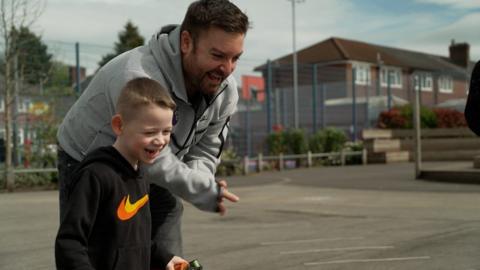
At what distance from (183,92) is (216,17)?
1.29 ft

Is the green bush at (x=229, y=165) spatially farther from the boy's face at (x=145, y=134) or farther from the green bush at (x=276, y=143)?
the boy's face at (x=145, y=134)

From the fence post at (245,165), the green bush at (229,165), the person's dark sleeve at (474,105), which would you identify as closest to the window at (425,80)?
the fence post at (245,165)

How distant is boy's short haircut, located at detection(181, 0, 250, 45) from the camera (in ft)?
8.80

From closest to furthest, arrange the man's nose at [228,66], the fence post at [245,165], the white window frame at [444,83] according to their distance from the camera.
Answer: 1. the man's nose at [228,66]
2. the fence post at [245,165]
3. the white window frame at [444,83]

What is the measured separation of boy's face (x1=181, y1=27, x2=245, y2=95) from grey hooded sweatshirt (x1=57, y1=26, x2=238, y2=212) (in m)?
0.06

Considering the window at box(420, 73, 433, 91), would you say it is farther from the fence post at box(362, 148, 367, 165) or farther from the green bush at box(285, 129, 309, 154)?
the green bush at box(285, 129, 309, 154)

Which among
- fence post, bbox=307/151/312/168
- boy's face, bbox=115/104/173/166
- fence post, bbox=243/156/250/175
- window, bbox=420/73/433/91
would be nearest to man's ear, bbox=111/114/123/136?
boy's face, bbox=115/104/173/166

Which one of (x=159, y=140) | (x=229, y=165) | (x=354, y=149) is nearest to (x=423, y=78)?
(x=354, y=149)

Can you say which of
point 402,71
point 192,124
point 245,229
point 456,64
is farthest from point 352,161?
point 456,64

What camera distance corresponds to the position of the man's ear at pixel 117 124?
2533 millimetres

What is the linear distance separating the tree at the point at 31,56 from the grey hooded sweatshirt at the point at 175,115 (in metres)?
13.0

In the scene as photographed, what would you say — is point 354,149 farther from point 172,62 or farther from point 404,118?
point 172,62

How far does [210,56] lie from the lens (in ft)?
9.03

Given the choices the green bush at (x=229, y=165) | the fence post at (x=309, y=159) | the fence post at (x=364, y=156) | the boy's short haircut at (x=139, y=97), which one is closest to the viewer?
the boy's short haircut at (x=139, y=97)
